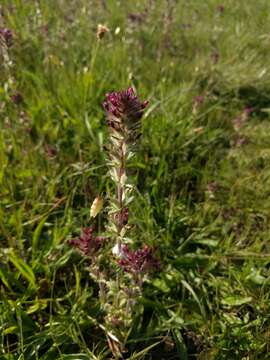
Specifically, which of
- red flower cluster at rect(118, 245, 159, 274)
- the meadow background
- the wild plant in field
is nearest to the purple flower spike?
the wild plant in field

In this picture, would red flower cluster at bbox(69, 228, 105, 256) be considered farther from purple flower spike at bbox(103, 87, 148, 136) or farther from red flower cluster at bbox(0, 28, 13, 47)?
red flower cluster at bbox(0, 28, 13, 47)

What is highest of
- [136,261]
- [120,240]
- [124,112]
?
[124,112]

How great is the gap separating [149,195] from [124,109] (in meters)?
1.15

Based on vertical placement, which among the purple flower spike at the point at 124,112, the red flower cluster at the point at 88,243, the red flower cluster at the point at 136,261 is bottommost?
the red flower cluster at the point at 136,261

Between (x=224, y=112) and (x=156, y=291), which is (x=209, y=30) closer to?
(x=224, y=112)

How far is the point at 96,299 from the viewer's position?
6.32 feet

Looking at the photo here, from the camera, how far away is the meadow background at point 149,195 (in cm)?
176

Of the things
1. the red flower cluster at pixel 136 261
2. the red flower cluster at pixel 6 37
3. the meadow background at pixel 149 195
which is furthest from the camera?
the red flower cluster at pixel 6 37

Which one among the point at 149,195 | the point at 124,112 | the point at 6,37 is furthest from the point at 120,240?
the point at 6,37

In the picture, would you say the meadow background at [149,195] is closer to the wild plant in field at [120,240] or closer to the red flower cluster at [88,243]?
the wild plant in field at [120,240]

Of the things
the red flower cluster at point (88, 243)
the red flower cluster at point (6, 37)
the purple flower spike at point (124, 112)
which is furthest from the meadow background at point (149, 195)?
the purple flower spike at point (124, 112)

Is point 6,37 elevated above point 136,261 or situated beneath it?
elevated above

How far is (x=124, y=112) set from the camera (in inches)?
48.2

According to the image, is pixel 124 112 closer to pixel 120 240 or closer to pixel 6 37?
pixel 120 240
